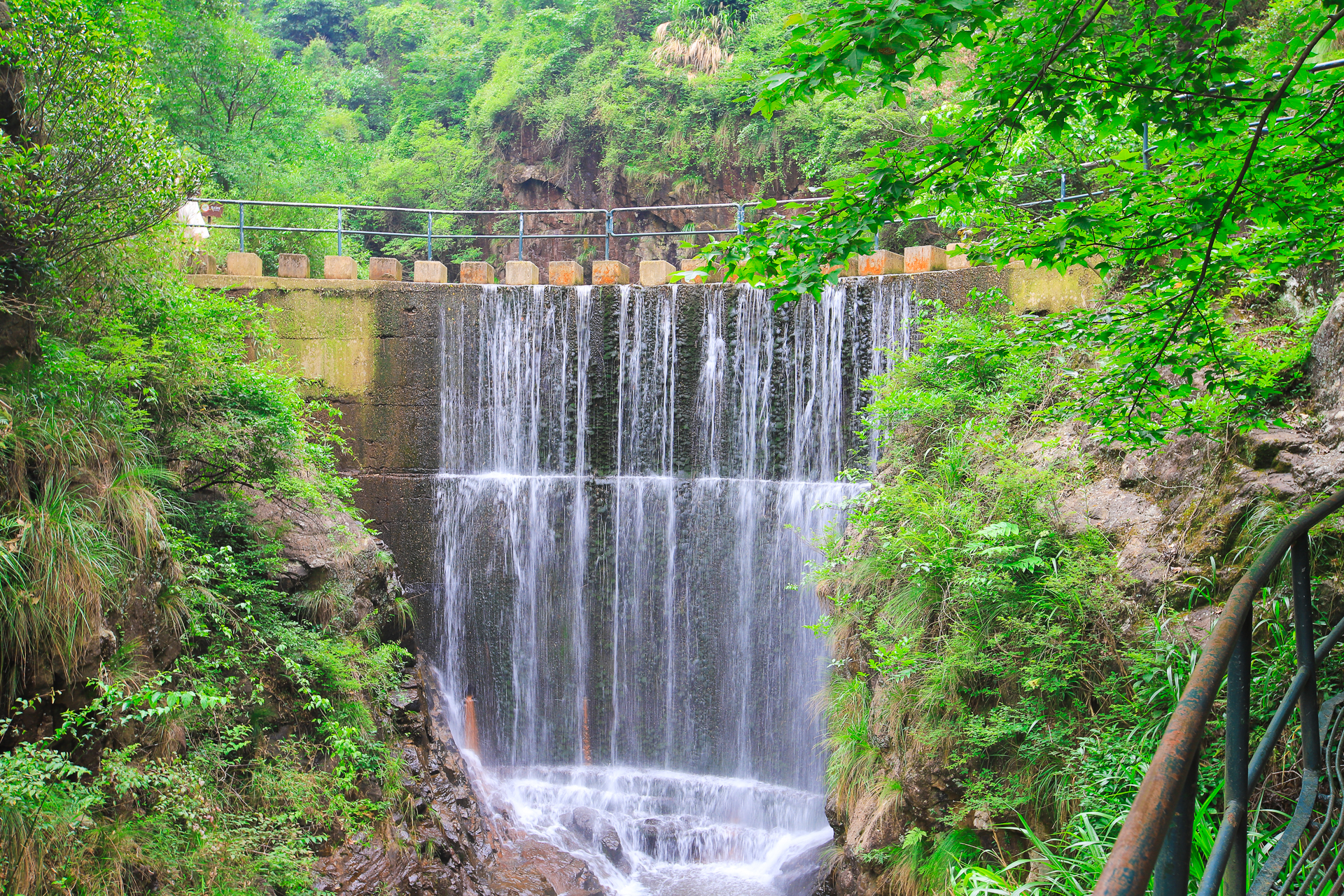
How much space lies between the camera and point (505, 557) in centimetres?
1018

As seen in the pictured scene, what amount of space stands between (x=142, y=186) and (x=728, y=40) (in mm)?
14482

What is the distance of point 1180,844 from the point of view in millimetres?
1277

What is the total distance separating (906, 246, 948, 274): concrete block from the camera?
9.15 meters

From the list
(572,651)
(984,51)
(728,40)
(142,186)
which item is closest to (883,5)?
(984,51)

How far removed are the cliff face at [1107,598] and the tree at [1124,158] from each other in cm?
74

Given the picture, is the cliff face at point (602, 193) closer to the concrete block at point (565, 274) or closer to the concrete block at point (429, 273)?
the concrete block at point (565, 274)

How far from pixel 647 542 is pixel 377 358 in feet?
13.8

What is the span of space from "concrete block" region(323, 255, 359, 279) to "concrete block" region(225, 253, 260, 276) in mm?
914

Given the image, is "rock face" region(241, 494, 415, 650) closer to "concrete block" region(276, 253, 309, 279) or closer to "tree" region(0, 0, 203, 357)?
"tree" region(0, 0, 203, 357)

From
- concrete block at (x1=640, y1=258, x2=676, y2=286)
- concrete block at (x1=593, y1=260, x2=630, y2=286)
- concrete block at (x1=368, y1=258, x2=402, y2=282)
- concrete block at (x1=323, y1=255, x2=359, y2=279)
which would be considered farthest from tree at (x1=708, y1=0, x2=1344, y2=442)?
concrete block at (x1=323, y1=255, x2=359, y2=279)

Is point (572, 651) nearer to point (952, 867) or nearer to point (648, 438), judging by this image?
point (648, 438)

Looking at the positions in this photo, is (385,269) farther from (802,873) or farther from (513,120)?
(513,120)

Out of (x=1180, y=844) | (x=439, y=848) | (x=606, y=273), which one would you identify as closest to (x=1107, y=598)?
(x=1180, y=844)

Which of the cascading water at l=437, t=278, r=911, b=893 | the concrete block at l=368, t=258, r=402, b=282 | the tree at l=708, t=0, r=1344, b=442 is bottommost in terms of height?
the cascading water at l=437, t=278, r=911, b=893
